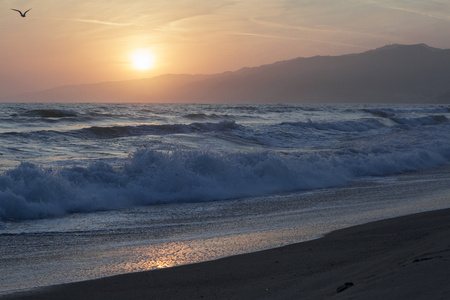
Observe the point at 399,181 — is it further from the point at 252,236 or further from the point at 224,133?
the point at 224,133

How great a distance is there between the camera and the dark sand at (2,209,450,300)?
3.78 m

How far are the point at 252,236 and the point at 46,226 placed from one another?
11.0 feet

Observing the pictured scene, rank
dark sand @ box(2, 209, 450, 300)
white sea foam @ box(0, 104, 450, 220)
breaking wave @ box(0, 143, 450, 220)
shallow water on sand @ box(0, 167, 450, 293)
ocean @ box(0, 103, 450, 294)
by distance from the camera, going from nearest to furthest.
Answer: dark sand @ box(2, 209, 450, 300) → shallow water on sand @ box(0, 167, 450, 293) → ocean @ box(0, 103, 450, 294) → breaking wave @ box(0, 143, 450, 220) → white sea foam @ box(0, 104, 450, 220)

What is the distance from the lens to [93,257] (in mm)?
5941

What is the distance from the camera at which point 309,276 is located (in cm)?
477

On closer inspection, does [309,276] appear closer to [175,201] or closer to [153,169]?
[175,201]

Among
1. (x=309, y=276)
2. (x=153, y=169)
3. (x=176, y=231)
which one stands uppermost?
(x=309, y=276)

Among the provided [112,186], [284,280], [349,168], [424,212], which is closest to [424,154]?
[349,168]

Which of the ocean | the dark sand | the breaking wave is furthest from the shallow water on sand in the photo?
the breaking wave

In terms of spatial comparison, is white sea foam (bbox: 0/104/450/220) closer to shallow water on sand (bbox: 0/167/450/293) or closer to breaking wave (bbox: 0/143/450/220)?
breaking wave (bbox: 0/143/450/220)

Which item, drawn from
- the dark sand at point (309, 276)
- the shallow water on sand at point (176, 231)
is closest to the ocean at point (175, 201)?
the shallow water on sand at point (176, 231)

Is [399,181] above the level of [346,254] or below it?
below

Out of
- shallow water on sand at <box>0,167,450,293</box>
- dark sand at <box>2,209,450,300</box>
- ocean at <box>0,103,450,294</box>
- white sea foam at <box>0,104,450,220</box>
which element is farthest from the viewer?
white sea foam at <box>0,104,450,220</box>

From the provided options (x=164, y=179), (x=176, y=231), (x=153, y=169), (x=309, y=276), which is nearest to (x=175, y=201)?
(x=164, y=179)
